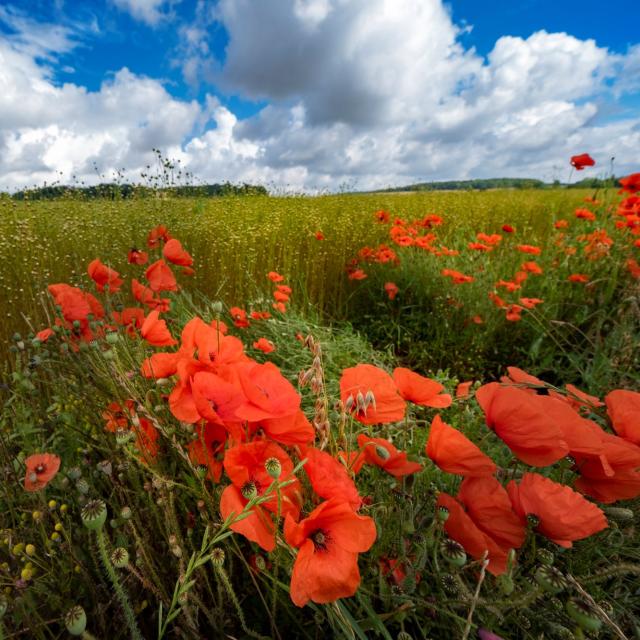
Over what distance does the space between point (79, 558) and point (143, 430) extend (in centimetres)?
33

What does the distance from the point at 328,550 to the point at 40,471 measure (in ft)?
2.16

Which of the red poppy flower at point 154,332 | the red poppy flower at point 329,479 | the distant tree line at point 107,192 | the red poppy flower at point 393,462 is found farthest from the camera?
the distant tree line at point 107,192

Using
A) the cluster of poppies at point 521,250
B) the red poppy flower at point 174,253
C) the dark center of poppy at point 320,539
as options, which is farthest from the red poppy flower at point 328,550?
the cluster of poppies at point 521,250

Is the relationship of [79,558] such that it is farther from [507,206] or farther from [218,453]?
[507,206]

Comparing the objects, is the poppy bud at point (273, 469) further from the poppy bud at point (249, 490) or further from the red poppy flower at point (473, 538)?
the red poppy flower at point (473, 538)

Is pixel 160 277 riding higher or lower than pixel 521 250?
higher

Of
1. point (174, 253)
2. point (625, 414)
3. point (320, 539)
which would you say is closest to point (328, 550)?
point (320, 539)

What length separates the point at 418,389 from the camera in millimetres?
833

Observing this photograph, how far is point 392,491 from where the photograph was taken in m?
0.84

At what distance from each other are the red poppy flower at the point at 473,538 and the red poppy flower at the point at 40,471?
766mm

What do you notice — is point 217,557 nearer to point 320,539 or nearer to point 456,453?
point 320,539

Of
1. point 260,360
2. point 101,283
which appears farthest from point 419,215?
point 101,283

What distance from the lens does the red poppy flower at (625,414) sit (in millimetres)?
736

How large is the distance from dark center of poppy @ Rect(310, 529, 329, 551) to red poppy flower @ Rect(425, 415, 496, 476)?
0.23 meters
